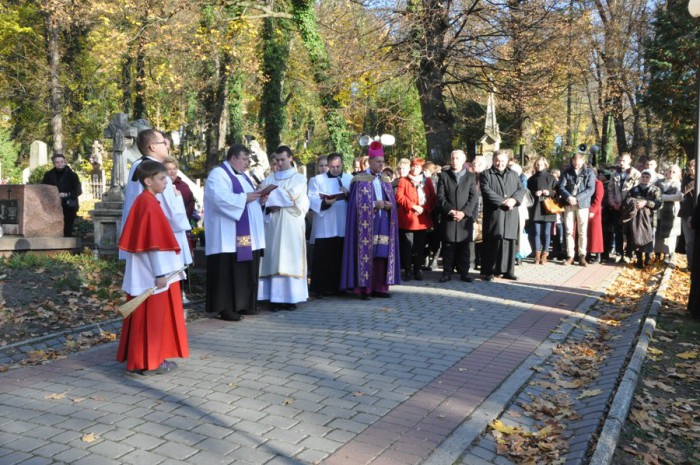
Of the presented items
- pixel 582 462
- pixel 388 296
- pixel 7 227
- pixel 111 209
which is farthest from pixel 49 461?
pixel 111 209

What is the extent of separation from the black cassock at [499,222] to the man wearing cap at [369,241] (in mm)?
2052

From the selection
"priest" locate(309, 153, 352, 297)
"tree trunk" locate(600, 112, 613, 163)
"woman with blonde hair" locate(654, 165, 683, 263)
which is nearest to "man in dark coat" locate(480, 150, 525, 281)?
"priest" locate(309, 153, 352, 297)

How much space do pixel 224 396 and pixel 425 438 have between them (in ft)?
5.35

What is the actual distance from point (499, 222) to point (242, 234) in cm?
484

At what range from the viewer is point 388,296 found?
9.59 metres

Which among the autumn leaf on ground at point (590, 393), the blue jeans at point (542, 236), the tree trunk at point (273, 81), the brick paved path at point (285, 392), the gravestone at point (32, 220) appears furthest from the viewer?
the tree trunk at point (273, 81)

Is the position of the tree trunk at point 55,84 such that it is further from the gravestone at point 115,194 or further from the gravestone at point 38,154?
the gravestone at point 115,194

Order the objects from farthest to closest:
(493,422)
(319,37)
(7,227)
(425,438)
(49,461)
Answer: (319,37) < (7,227) < (493,422) < (425,438) < (49,461)

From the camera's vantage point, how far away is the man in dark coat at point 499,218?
432 inches

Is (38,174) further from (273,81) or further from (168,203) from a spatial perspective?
(168,203)

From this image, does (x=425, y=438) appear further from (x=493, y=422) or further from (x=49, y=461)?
(x=49, y=461)

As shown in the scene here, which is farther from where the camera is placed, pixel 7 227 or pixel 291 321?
pixel 7 227

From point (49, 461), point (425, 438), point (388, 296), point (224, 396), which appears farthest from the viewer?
point (388, 296)

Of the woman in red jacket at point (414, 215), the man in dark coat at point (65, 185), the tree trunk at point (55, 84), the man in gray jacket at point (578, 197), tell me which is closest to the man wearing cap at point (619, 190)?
the man in gray jacket at point (578, 197)
